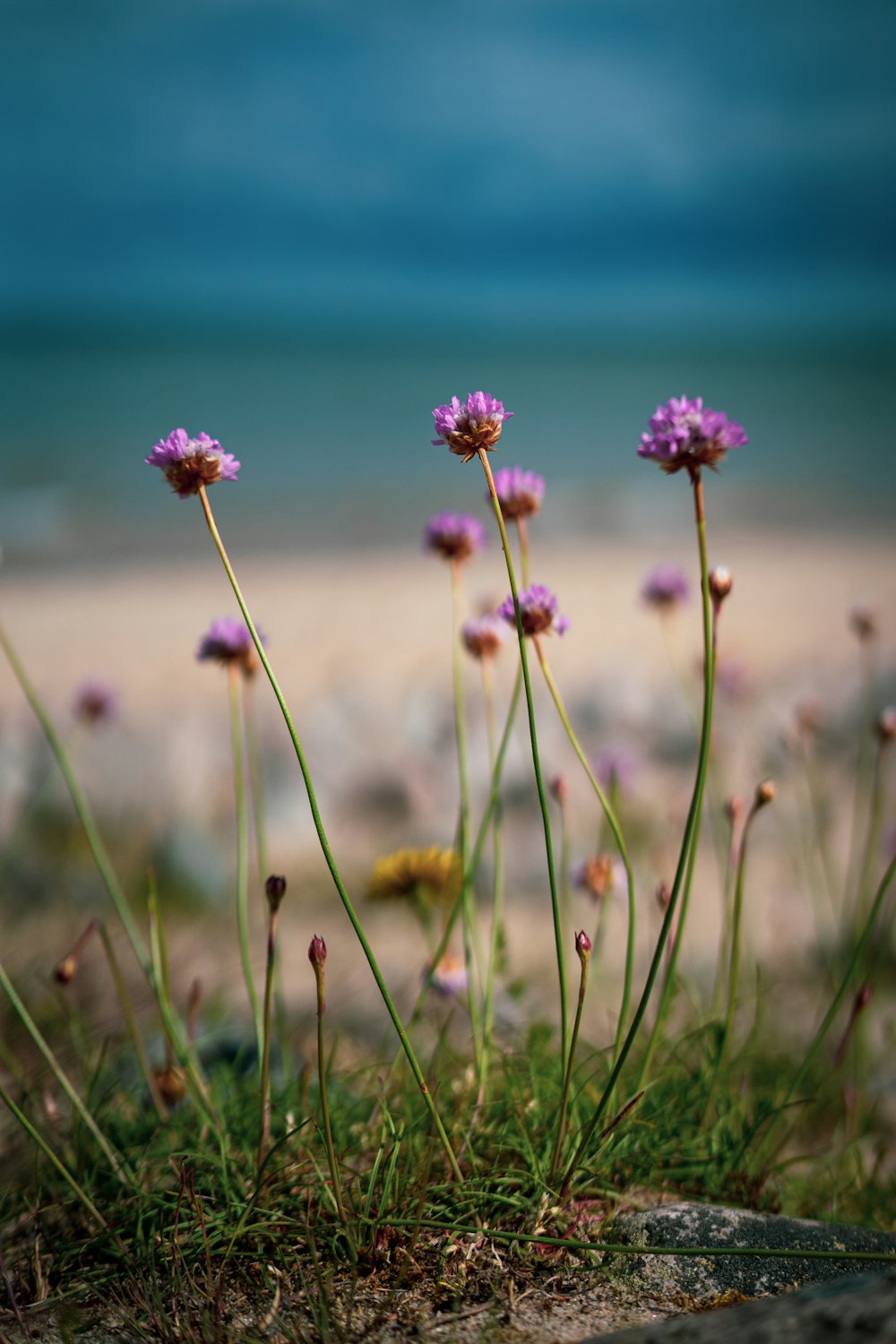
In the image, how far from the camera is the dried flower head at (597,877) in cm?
164

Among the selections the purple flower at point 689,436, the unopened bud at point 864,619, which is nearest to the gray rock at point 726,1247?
the purple flower at point 689,436

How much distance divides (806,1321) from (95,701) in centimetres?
156

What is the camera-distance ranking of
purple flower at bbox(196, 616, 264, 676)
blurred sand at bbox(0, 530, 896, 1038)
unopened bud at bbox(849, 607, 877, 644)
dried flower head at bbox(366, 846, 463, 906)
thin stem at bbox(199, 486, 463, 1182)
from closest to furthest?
thin stem at bbox(199, 486, 463, 1182), purple flower at bbox(196, 616, 264, 676), dried flower head at bbox(366, 846, 463, 906), unopened bud at bbox(849, 607, 877, 644), blurred sand at bbox(0, 530, 896, 1038)

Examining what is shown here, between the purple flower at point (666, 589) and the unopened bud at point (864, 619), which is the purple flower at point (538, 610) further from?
the unopened bud at point (864, 619)

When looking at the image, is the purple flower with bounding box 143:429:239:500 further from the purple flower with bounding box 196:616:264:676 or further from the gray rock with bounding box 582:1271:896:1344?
the gray rock with bounding box 582:1271:896:1344

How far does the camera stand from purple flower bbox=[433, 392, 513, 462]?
1063mm

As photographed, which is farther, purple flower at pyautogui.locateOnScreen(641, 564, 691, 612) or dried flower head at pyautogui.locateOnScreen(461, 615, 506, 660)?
purple flower at pyautogui.locateOnScreen(641, 564, 691, 612)

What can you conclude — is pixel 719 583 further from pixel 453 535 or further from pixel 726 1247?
pixel 726 1247

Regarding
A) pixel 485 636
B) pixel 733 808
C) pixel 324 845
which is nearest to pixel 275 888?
pixel 324 845

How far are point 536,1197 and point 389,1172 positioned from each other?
16 centimetres

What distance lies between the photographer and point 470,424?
1.07 m

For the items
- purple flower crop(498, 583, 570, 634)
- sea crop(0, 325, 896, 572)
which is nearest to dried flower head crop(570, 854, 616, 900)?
purple flower crop(498, 583, 570, 634)

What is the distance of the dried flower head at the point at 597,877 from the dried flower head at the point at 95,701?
0.92 m

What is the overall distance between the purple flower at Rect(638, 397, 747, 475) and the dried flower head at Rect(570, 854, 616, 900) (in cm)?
74
